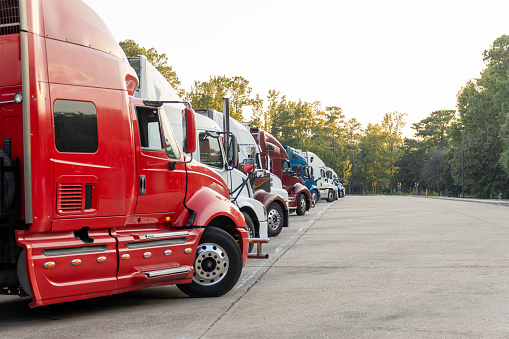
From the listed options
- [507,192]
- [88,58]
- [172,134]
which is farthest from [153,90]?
[507,192]

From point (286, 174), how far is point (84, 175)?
2300 cm

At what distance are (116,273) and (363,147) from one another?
117 metres

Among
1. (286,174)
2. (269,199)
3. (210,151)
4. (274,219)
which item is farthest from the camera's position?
(286,174)

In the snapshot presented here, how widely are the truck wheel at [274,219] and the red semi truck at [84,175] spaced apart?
368 inches

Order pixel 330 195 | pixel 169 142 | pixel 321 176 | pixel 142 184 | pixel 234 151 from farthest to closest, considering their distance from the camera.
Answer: pixel 330 195 → pixel 321 176 → pixel 234 151 → pixel 169 142 → pixel 142 184

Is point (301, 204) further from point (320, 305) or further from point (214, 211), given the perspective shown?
point (320, 305)

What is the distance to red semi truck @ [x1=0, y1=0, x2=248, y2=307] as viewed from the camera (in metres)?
6.62

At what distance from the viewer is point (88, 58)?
7.33 m

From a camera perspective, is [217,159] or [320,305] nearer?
[320,305]

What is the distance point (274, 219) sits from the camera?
17844 mm

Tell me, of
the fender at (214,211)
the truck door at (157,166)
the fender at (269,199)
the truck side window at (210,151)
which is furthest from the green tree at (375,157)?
the truck door at (157,166)

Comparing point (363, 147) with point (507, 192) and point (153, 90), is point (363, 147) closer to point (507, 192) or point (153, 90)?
point (507, 192)

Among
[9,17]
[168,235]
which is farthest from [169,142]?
[9,17]

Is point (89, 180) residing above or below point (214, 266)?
above
